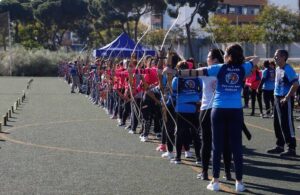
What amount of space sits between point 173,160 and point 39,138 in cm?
402

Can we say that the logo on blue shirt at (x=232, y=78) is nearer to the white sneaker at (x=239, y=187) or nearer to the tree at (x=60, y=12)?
the white sneaker at (x=239, y=187)

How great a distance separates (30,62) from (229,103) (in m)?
48.4

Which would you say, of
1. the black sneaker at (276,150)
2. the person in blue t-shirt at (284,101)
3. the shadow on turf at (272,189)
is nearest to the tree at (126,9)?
the black sneaker at (276,150)

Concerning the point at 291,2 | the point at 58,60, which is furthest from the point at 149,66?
the point at 291,2

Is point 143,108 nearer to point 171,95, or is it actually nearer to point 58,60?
point 171,95

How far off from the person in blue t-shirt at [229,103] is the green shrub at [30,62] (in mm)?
46206

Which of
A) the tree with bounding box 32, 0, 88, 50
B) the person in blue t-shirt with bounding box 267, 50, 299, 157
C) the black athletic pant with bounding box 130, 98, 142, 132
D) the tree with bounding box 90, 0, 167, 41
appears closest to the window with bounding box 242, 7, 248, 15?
the tree with bounding box 32, 0, 88, 50

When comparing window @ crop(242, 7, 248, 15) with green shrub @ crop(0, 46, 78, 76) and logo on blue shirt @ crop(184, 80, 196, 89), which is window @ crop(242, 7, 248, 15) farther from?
logo on blue shirt @ crop(184, 80, 196, 89)

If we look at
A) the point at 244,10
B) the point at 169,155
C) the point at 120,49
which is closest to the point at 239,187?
the point at 169,155

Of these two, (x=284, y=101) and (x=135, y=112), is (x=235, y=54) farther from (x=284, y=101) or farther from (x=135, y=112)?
(x=135, y=112)

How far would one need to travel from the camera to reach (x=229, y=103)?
7.42 metres

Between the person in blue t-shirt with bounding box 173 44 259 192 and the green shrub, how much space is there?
46.2m

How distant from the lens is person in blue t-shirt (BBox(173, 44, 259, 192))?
7.28 metres

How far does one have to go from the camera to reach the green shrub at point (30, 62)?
53219 mm
